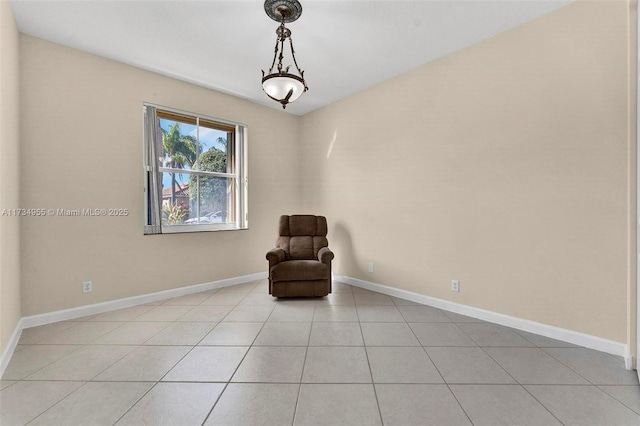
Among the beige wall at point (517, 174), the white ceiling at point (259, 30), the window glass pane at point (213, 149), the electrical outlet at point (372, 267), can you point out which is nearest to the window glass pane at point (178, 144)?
the window glass pane at point (213, 149)

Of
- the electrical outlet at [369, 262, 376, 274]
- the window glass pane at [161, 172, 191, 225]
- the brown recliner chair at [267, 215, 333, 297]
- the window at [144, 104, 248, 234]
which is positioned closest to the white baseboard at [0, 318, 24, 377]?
the window at [144, 104, 248, 234]

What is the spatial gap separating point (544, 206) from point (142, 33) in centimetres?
410

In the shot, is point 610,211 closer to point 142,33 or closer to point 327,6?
point 327,6

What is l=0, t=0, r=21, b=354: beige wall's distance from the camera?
81.4 inches

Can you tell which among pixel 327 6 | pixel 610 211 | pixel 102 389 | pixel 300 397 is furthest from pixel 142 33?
pixel 610 211

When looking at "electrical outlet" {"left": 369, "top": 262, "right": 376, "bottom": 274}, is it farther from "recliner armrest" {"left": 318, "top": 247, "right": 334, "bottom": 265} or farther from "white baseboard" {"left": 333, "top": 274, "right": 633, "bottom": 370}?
"recliner armrest" {"left": 318, "top": 247, "right": 334, "bottom": 265}

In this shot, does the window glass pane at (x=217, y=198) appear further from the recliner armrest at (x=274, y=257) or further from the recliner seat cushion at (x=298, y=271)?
the recliner seat cushion at (x=298, y=271)

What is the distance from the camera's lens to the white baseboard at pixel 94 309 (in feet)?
7.22

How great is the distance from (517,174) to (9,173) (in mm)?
4463

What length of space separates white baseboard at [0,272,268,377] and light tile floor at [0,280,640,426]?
97 millimetres

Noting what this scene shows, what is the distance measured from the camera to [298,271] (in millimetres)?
3455

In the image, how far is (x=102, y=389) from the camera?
170cm

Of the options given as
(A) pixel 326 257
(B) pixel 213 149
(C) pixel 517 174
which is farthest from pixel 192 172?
(C) pixel 517 174

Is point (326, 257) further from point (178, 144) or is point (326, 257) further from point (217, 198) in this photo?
point (178, 144)
